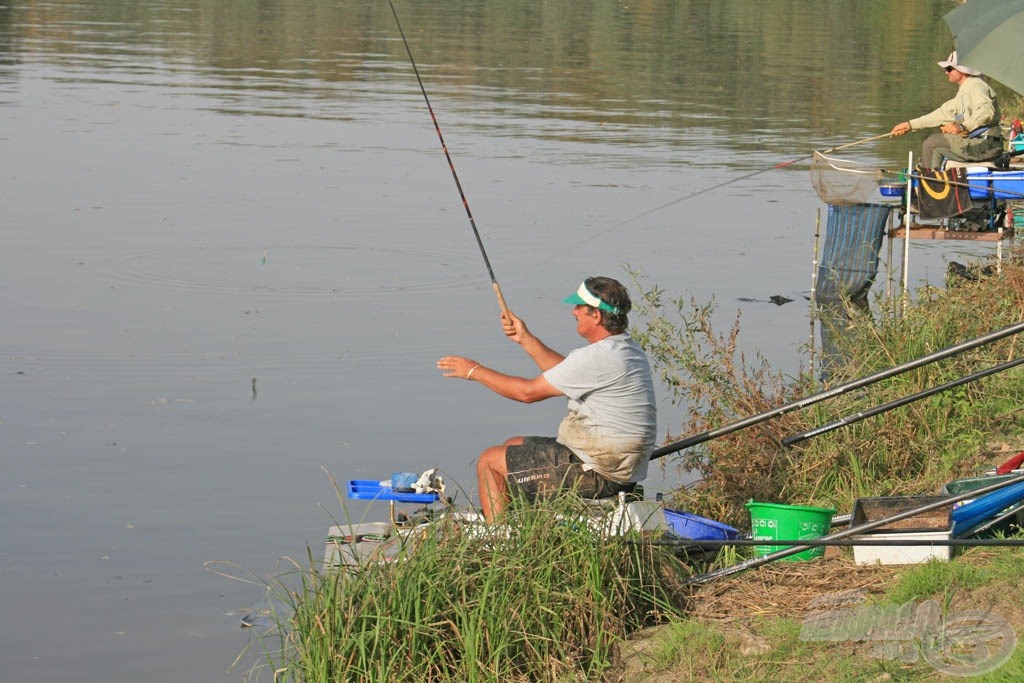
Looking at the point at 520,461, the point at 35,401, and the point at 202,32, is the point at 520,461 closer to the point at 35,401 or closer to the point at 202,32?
the point at 35,401

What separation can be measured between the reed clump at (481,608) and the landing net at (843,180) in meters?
6.10

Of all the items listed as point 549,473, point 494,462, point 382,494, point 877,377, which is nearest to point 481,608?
point 549,473

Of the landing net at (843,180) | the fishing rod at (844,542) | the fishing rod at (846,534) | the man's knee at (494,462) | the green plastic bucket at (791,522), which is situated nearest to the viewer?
the fishing rod at (844,542)

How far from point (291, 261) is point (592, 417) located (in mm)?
6760

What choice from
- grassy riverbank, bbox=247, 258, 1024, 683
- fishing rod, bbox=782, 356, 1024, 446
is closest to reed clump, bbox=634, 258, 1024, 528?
fishing rod, bbox=782, 356, 1024, 446

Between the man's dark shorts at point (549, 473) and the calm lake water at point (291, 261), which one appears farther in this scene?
the calm lake water at point (291, 261)

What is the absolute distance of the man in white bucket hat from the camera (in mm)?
11336

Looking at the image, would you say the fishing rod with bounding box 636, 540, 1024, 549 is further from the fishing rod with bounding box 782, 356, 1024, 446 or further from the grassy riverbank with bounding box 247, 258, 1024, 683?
the fishing rod with bounding box 782, 356, 1024, 446

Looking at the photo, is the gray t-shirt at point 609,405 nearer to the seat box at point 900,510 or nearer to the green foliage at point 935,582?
the seat box at point 900,510

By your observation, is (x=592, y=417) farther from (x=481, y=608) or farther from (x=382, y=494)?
(x=481, y=608)

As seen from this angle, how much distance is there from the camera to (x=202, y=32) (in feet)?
100

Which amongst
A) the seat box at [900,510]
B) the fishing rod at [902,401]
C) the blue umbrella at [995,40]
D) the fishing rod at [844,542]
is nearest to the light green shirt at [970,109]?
the blue umbrella at [995,40]

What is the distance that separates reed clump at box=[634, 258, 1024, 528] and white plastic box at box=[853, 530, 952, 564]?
104 cm

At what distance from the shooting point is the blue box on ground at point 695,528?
618 cm
